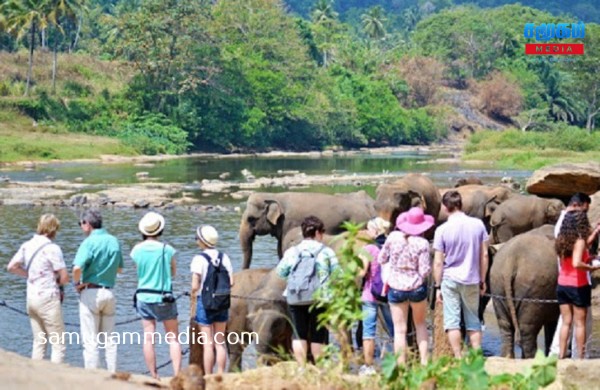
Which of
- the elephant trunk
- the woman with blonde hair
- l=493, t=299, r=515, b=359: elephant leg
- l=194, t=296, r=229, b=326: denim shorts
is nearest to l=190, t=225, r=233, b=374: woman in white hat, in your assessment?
l=194, t=296, r=229, b=326: denim shorts

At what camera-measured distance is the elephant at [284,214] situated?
63.8ft

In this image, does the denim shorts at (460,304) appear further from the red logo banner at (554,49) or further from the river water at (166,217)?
the red logo banner at (554,49)

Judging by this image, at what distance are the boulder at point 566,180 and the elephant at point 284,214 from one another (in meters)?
4.18

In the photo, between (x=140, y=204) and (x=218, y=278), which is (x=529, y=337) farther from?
(x=140, y=204)

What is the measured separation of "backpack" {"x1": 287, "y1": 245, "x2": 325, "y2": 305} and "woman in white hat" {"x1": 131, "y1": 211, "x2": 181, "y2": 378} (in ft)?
3.67

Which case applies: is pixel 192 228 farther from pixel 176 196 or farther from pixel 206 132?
pixel 206 132

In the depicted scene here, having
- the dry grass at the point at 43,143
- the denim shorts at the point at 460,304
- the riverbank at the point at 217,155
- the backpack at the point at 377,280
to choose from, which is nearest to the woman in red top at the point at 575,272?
the denim shorts at the point at 460,304

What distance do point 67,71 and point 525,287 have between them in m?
69.6

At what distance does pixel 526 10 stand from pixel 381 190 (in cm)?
14602

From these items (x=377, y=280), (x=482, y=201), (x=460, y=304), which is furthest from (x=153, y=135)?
(x=460, y=304)

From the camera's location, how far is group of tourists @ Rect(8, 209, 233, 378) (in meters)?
10.1

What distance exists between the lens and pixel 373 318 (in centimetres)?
1106

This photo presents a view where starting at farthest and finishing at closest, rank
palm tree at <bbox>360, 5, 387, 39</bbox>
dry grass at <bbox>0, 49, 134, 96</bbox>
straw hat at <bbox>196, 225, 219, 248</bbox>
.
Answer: palm tree at <bbox>360, 5, 387, 39</bbox> → dry grass at <bbox>0, 49, 134, 96</bbox> → straw hat at <bbox>196, 225, 219, 248</bbox>

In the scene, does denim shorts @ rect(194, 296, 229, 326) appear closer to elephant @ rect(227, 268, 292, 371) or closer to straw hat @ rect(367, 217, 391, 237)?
elephant @ rect(227, 268, 292, 371)
